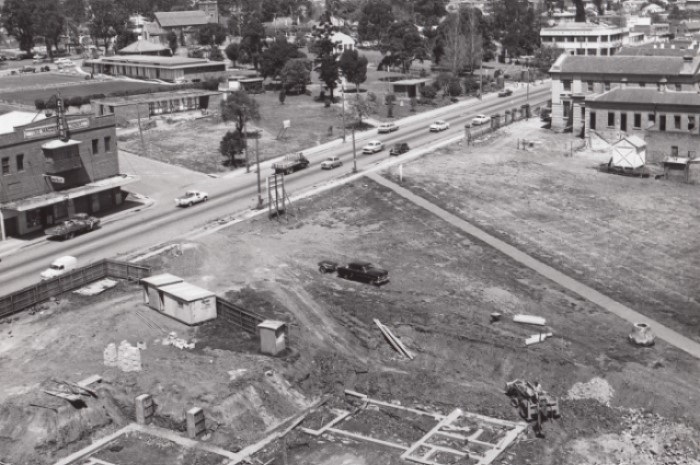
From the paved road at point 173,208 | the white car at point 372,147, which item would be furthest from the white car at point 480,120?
the white car at point 372,147

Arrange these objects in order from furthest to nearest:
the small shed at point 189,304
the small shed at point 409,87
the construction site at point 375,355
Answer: the small shed at point 409,87 < the small shed at point 189,304 < the construction site at point 375,355

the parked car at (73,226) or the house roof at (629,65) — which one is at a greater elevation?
the house roof at (629,65)

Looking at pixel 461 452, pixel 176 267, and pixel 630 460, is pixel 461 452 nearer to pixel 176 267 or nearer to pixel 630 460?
pixel 630 460

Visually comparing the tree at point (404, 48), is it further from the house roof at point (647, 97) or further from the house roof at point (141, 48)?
the house roof at point (647, 97)

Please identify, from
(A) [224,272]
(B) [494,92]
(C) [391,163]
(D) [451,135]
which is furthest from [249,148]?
(B) [494,92]

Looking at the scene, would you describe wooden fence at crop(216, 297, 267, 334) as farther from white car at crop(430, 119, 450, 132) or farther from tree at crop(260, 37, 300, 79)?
tree at crop(260, 37, 300, 79)

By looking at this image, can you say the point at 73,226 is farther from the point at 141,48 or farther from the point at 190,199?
the point at 141,48
